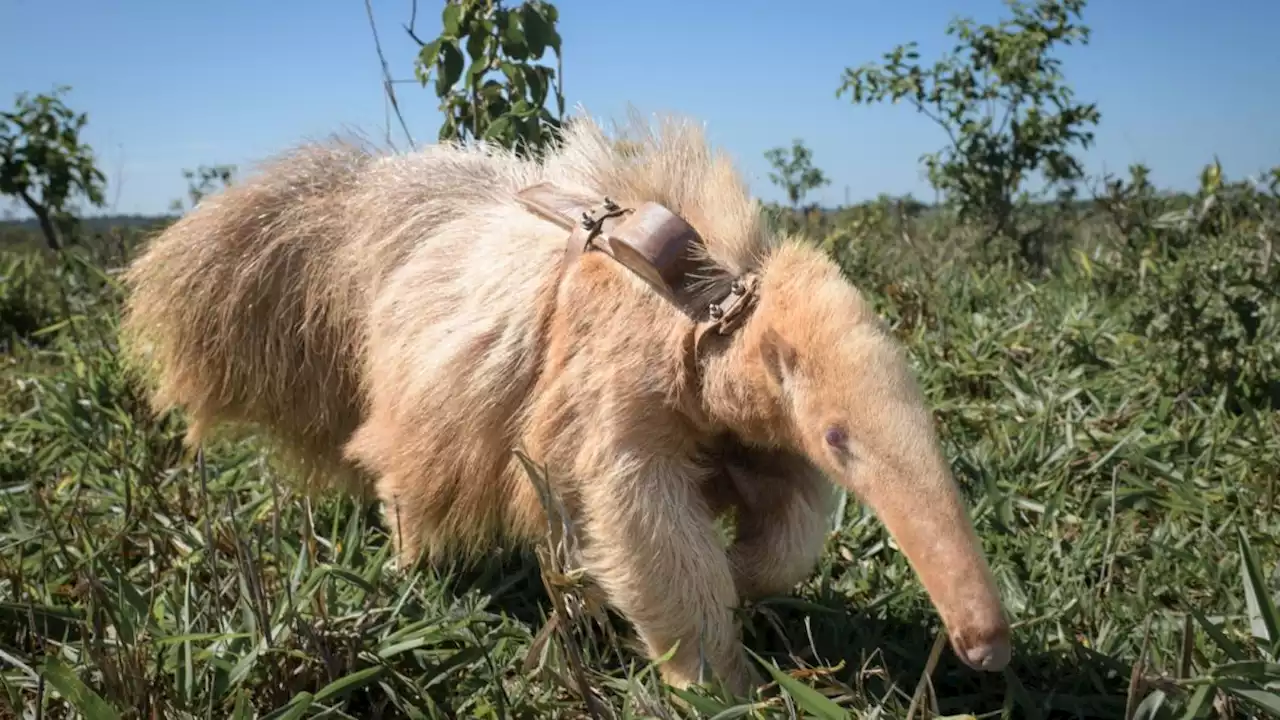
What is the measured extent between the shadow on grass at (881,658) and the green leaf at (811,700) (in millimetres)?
75

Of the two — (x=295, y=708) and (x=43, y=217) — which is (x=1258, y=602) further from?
(x=43, y=217)

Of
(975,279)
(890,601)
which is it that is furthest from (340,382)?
A: (975,279)

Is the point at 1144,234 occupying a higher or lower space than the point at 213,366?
higher

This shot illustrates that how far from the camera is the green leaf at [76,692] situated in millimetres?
1977

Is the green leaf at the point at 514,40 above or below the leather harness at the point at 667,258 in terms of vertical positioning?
above

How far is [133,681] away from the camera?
80.6 inches

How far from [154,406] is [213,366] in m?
0.49

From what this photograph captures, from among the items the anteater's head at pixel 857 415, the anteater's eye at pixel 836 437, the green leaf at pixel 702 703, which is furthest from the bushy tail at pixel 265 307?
the anteater's eye at pixel 836 437

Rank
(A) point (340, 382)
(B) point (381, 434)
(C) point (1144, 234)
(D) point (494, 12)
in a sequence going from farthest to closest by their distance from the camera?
(C) point (1144, 234) < (D) point (494, 12) < (A) point (340, 382) < (B) point (381, 434)

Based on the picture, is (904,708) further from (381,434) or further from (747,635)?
(381,434)

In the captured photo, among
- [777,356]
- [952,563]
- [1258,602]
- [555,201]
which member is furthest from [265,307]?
[1258,602]

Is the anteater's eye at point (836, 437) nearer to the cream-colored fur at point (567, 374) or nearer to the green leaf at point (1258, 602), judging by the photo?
the cream-colored fur at point (567, 374)

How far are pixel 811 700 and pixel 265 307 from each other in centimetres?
212

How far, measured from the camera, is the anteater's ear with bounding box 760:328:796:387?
208cm
